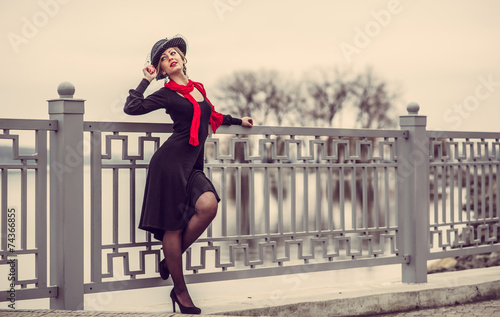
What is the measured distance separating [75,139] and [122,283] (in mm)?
1064

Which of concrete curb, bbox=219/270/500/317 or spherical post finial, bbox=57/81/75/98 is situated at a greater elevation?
spherical post finial, bbox=57/81/75/98

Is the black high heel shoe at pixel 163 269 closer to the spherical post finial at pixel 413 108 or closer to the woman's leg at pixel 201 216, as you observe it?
the woman's leg at pixel 201 216

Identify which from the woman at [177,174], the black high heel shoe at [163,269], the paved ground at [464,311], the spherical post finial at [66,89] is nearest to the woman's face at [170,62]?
the woman at [177,174]

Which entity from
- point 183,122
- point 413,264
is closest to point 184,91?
point 183,122

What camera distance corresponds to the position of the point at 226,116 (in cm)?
546

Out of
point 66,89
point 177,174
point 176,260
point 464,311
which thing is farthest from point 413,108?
point 66,89

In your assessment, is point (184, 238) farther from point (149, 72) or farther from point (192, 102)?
point (149, 72)

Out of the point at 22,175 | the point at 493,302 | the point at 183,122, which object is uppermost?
the point at 183,122

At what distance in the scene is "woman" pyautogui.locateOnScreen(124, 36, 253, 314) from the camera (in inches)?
196

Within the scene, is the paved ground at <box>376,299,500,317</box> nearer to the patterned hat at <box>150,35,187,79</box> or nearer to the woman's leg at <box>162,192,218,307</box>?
the woman's leg at <box>162,192,218,307</box>

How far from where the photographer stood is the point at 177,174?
4984 mm

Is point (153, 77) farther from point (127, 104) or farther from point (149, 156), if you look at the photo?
point (149, 156)

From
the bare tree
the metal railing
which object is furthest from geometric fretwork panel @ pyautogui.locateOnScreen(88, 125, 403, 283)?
the bare tree

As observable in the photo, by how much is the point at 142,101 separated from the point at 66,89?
536 mm
